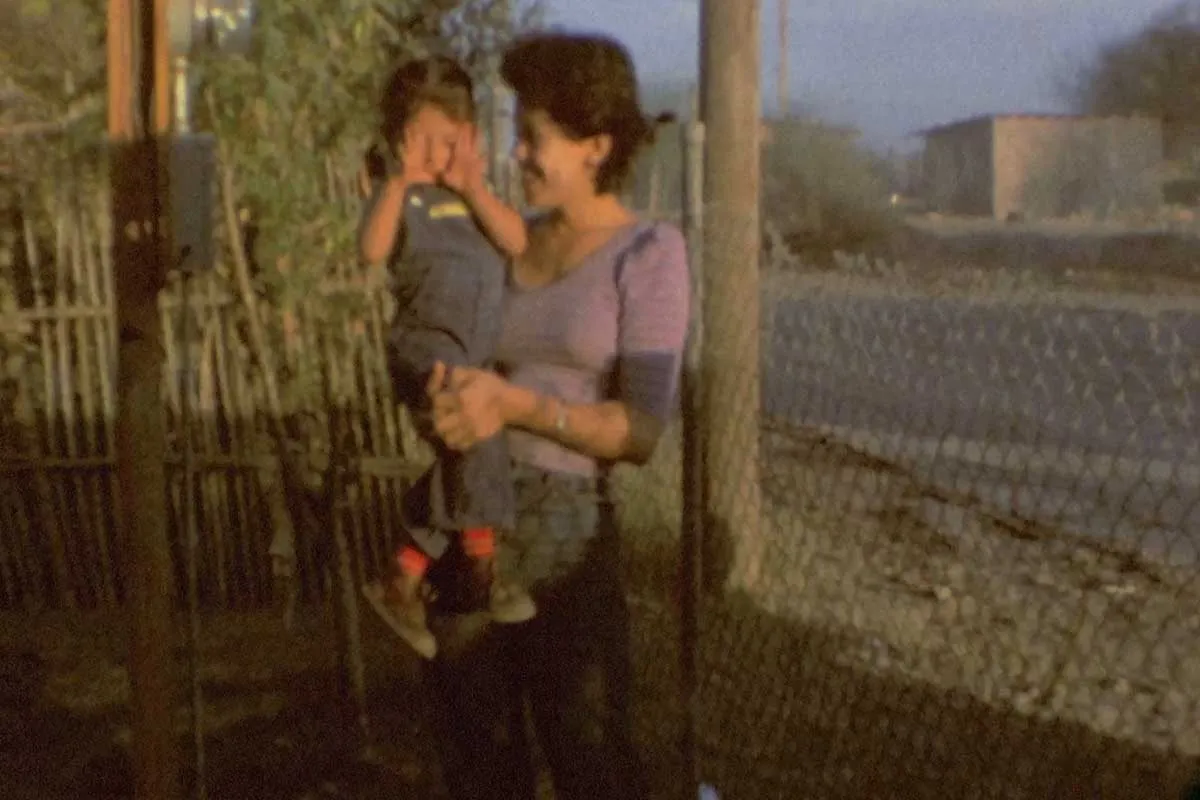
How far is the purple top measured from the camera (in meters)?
2.60

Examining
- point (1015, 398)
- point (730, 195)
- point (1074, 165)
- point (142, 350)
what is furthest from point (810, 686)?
point (1074, 165)

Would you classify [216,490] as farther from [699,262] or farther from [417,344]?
[417,344]

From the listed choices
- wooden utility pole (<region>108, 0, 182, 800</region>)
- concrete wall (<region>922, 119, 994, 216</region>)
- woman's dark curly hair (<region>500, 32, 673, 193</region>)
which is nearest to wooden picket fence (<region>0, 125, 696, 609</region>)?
wooden utility pole (<region>108, 0, 182, 800</region>)

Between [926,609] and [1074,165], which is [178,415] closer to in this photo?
[926,609]

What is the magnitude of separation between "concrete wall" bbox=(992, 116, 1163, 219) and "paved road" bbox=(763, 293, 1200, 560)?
2915cm

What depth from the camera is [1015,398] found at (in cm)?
1153

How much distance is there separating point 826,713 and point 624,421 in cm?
242

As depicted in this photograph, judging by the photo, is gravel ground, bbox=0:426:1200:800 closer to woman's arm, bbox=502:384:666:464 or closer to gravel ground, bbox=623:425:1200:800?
gravel ground, bbox=623:425:1200:800

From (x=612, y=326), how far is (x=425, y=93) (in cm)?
55

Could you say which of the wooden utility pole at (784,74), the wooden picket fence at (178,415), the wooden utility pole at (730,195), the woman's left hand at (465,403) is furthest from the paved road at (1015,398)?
the wooden utility pole at (784,74)

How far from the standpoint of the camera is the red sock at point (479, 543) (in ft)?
9.10

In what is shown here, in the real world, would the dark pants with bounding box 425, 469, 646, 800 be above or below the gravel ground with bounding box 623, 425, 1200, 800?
above

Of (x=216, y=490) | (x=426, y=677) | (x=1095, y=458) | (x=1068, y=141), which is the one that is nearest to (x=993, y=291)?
(x=1095, y=458)

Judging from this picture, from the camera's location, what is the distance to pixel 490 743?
2.88 m
